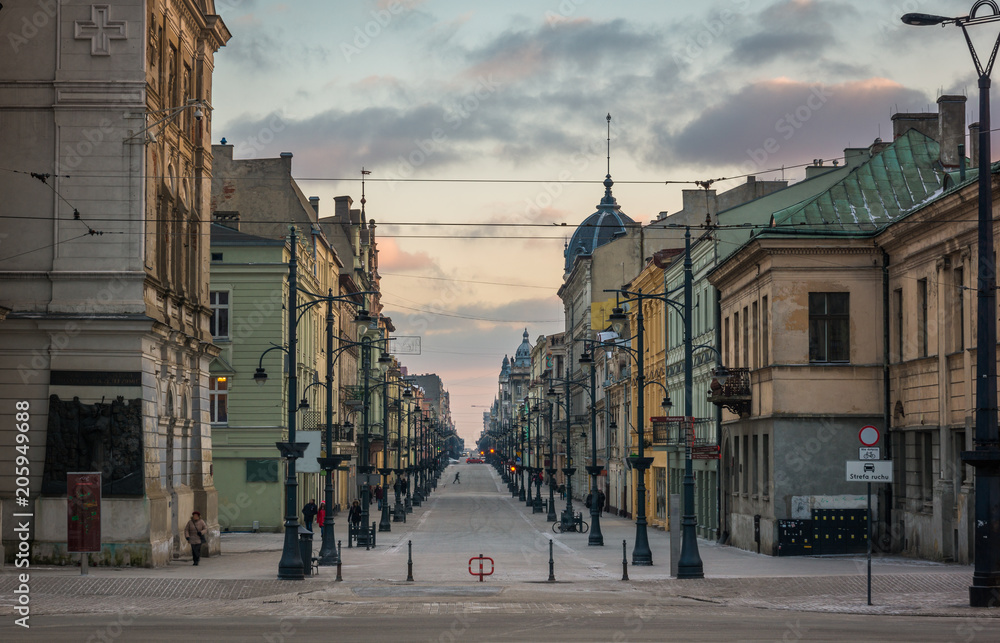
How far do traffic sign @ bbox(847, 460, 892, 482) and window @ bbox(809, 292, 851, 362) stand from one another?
658 inches

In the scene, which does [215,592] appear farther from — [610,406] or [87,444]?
[610,406]

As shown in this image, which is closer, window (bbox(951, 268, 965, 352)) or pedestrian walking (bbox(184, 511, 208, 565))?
window (bbox(951, 268, 965, 352))

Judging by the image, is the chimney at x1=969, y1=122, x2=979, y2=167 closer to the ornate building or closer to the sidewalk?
the sidewalk

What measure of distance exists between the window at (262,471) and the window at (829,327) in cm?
2673

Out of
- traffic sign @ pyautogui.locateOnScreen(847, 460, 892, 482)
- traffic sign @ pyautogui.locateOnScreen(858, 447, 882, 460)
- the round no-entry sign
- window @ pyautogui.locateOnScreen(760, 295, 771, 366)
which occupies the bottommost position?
traffic sign @ pyautogui.locateOnScreen(847, 460, 892, 482)

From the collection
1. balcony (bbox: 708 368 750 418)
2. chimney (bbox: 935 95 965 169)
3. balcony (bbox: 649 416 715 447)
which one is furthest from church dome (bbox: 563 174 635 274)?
chimney (bbox: 935 95 965 169)

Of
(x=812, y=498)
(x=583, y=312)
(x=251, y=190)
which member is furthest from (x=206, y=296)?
(x=583, y=312)

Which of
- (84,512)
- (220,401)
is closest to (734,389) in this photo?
(84,512)

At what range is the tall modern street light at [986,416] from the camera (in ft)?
75.3

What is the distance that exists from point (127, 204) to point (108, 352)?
3620 mm

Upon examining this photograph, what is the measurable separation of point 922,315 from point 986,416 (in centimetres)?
Result: 1481

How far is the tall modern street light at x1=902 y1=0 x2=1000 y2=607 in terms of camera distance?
2294cm

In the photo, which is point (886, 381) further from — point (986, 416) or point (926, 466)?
point (986, 416)

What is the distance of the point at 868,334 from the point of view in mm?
40781
